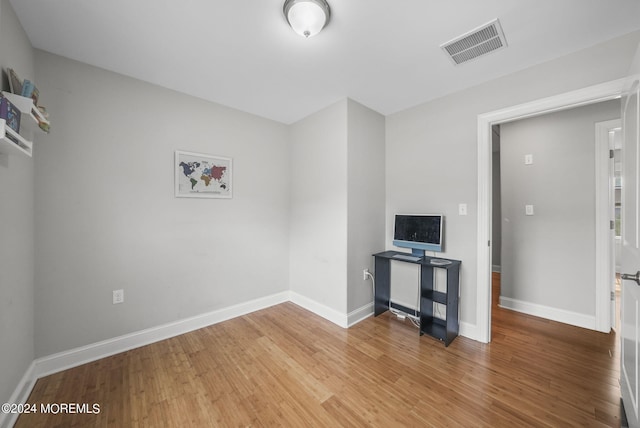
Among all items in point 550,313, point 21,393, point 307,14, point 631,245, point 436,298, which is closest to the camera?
point 631,245

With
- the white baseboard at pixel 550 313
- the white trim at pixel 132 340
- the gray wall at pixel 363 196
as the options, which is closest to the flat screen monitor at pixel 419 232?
the gray wall at pixel 363 196

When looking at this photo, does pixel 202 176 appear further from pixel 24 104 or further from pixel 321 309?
pixel 321 309

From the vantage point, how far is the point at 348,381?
1.78 metres

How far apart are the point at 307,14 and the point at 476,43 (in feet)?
4.11

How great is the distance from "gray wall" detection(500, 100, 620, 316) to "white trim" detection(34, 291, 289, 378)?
3256mm

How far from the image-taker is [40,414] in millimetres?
1488

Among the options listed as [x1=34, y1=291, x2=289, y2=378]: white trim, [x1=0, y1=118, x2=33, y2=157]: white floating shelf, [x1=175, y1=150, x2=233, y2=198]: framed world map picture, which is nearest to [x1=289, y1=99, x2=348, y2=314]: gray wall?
[x1=34, y1=291, x2=289, y2=378]: white trim

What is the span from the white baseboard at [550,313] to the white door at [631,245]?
125 centimetres

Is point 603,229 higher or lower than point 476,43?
lower

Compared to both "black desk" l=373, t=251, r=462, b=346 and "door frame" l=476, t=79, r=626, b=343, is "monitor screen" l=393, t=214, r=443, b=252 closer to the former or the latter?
"black desk" l=373, t=251, r=462, b=346

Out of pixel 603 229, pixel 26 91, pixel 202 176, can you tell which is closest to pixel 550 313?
pixel 603 229

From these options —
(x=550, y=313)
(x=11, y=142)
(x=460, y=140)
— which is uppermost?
(x=460, y=140)

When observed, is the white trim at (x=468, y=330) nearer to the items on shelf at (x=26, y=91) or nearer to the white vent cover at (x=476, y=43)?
the white vent cover at (x=476, y=43)

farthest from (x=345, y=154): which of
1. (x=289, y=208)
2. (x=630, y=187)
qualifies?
(x=630, y=187)
